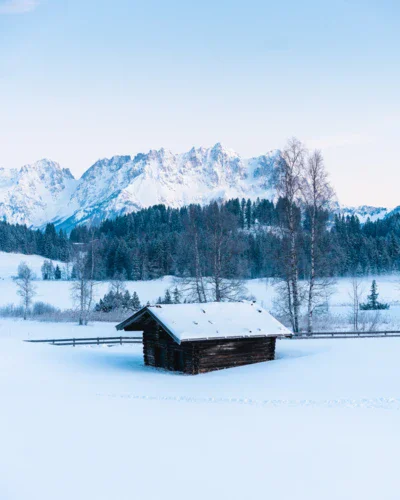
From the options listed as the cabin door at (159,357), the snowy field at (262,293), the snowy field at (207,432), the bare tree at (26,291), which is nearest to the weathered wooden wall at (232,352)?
the snowy field at (207,432)

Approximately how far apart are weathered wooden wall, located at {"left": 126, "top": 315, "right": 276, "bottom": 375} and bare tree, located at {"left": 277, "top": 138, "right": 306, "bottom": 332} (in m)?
4.26

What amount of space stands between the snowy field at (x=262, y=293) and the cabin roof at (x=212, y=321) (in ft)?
55.4

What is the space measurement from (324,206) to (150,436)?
68.6 ft

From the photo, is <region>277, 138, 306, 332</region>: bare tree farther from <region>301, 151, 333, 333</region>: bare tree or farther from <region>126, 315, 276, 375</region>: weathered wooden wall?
<region>126, 315, 276, 375</region>: weathered wooden wall

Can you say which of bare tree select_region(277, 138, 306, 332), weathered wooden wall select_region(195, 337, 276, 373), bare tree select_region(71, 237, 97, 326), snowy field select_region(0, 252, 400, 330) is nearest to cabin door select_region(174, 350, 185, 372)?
weathered wooden wall select_region(195, 337, 276, 373)

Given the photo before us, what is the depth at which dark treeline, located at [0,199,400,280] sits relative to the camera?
31125 mm

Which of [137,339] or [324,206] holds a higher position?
[324,206]

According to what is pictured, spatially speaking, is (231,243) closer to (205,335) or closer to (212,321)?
(212,321)

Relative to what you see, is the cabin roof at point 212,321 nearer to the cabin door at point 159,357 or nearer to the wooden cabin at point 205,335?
the wooden cabin at point 205,335

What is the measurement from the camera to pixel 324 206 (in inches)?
1169

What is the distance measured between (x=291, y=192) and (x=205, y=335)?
1104 centimetres

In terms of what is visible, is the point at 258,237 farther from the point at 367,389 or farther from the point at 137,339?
the point at 367,389

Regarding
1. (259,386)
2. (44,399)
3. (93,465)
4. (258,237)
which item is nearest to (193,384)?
(259,386)

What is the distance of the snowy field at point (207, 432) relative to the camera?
30.6 feet
